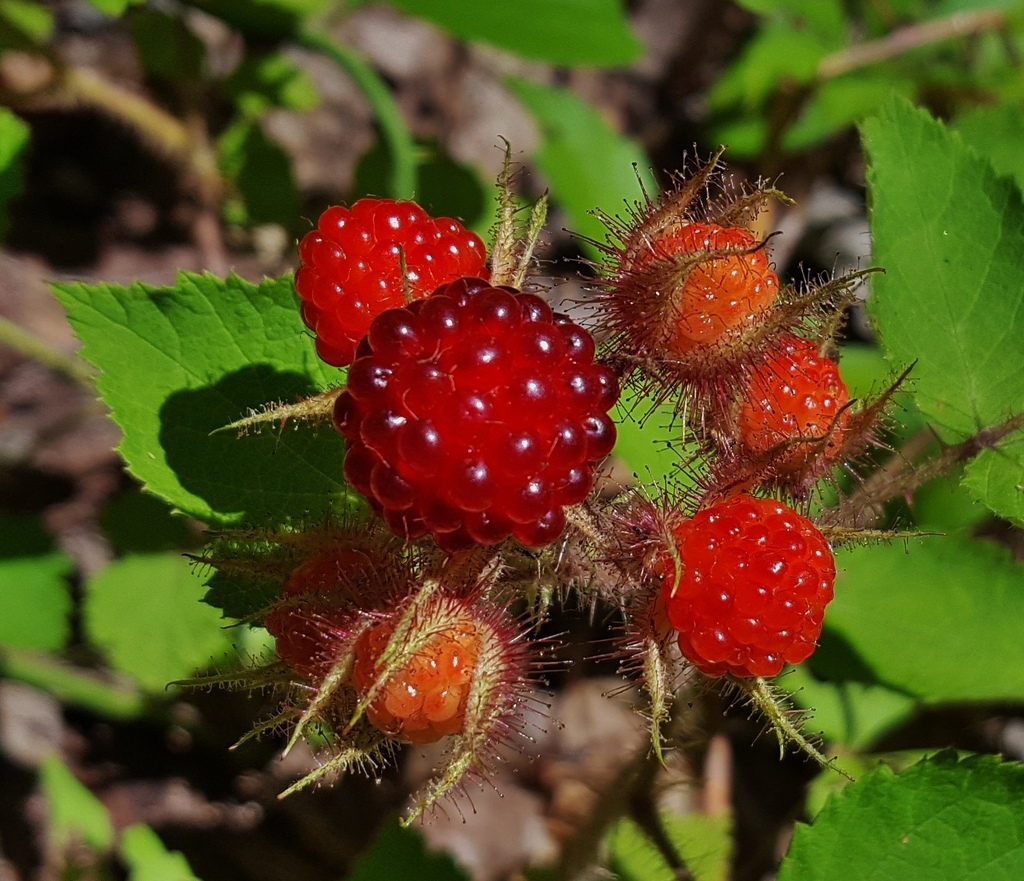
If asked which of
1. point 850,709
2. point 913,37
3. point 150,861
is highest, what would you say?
point 913,37

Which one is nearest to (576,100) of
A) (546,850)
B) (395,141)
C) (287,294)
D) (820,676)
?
(395,141)

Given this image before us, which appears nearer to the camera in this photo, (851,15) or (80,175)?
(80,175)

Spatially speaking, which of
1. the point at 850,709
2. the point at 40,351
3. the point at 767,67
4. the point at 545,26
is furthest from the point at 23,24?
the point at 850,709

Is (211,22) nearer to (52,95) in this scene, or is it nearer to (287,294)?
(52,95)

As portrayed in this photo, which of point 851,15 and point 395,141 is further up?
point 851,15

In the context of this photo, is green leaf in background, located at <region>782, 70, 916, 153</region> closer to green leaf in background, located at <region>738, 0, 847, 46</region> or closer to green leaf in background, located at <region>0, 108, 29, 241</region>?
green leaf in background, located at <region>738, 0, 847, 46</region>

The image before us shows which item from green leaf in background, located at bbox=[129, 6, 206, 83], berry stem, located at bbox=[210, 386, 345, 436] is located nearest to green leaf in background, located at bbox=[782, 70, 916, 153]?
green leaf in background, located at bbox=[129, 6, 206, 83]

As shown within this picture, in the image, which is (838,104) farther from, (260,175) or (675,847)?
(675,847)
